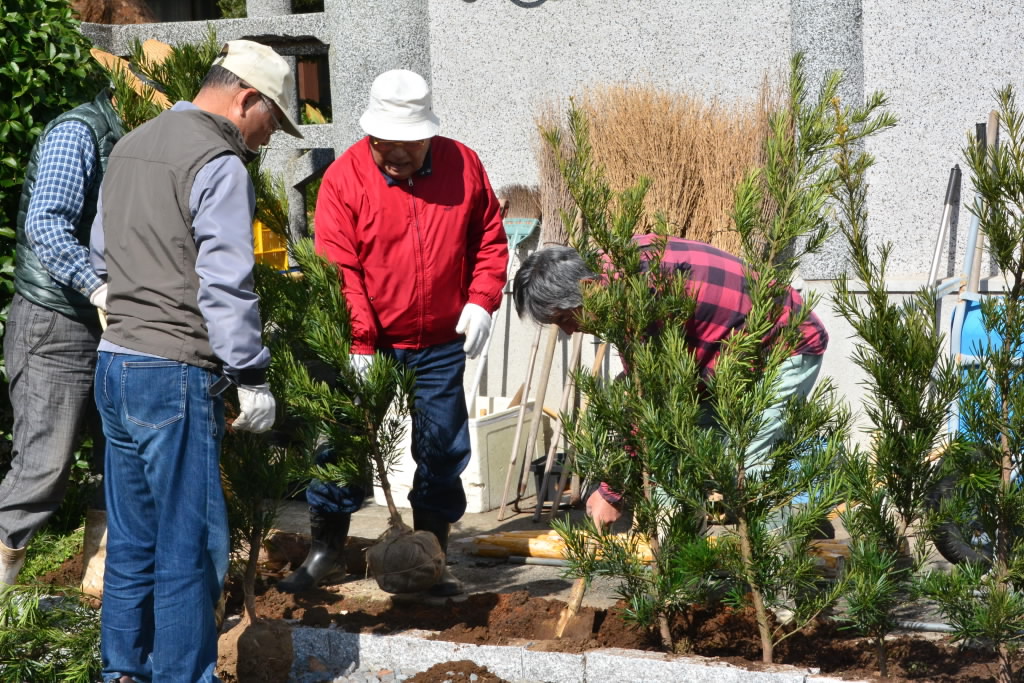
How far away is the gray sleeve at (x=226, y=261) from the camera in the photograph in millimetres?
2811

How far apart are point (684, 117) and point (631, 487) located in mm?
3102

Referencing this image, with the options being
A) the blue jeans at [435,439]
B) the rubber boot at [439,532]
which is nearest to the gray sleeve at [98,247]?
the blue jeans at [435,439]

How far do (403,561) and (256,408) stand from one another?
1.00 meters

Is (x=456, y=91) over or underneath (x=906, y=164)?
over

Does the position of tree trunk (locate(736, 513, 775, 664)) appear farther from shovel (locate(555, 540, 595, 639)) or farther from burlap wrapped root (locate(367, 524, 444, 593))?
burlap wrapped root (locate(367, 524, 444, 593))

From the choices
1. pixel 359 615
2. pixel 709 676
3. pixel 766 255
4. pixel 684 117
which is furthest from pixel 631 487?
pixel 684 117

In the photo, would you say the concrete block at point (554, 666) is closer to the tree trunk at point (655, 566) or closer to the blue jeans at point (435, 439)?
the tree trunk at point (655, 566)

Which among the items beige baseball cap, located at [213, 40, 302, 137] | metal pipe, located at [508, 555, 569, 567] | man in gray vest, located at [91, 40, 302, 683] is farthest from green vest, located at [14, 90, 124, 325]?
metal pipe, located at [508, 555, 569, 567]

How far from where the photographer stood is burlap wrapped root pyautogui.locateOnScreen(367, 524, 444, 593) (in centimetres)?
377

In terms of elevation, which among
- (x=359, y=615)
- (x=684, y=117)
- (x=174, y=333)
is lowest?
(x=359, y=615)

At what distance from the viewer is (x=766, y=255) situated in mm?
3184

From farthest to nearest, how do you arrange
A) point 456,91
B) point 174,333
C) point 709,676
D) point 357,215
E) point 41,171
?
1. point 456,91
2. point 357,215
3. point 41,171
4. point 709,676
5. point 174,333

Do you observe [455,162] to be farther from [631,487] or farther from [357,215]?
[631,487]

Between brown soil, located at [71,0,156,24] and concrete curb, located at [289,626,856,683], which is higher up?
brown soil, located at [71,0,156,24]
